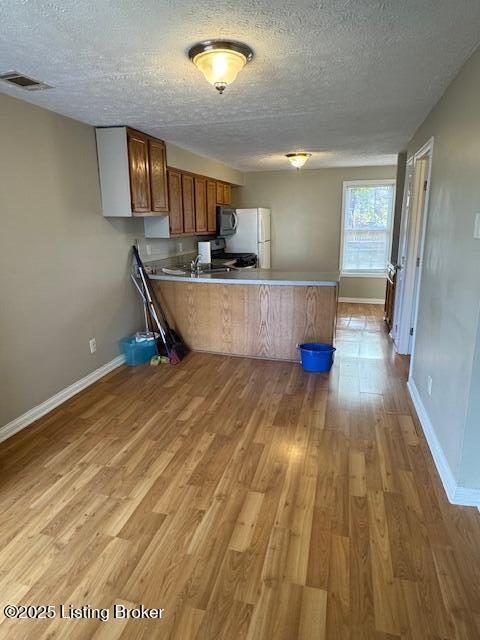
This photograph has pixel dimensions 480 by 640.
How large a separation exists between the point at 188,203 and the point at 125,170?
142cm

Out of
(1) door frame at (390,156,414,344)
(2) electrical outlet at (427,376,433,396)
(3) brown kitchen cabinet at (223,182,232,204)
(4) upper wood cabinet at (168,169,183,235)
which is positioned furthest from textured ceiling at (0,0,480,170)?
(3) brown kitchen cabinet at (223,182,232,204)

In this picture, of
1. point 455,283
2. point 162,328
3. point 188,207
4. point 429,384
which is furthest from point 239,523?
point 188,207

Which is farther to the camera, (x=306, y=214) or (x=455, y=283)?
(x=306, y=214)

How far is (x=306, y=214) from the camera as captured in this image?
6.74m

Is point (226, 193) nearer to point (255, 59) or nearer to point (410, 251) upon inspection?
point (410, 251)

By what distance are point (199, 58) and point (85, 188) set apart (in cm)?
186

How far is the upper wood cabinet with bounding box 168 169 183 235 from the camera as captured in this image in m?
4.41

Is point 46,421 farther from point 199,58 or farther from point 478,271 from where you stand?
point 478,271

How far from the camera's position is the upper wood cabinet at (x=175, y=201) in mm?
4406

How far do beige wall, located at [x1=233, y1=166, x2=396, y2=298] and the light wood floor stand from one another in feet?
13.0

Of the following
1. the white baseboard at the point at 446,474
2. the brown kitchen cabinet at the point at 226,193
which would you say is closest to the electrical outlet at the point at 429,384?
the white baseboard at the point at 446,474

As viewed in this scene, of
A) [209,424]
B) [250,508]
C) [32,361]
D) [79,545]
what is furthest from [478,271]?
[32,361]

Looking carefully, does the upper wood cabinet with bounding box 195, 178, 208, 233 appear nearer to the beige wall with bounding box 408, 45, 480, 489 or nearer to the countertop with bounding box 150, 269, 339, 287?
the countertop with bounding box 150, 269, 339, 287

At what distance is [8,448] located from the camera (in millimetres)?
2561
